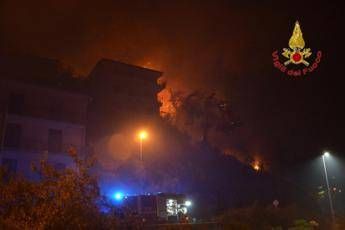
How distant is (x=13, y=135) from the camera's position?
3284 cm

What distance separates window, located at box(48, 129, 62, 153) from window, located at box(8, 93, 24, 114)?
3218 millimetres

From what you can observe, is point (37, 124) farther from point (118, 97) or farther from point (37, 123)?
point (118, 97)

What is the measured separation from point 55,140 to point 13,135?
11.9 ft

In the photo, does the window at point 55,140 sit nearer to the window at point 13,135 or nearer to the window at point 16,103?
the window at point 13,135

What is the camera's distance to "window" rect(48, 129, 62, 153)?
34.4 metres

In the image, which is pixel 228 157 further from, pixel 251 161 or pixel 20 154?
pixel 20 154

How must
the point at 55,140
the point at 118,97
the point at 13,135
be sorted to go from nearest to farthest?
the point at 13,135, the point at 55,140, the point at 118,97

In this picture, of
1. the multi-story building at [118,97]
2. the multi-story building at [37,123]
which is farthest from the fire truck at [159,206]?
the multi-story building at [118,97]

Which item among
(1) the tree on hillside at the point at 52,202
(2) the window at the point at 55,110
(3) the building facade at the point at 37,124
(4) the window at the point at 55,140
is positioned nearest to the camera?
(1) the tree on hillside at the point at 52,202

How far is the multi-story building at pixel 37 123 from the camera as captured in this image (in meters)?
32.2

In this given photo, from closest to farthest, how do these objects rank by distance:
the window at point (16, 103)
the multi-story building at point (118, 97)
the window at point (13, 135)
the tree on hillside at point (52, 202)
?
1. the tree on hillside at point (52, 202)
2. the window at point (13, 135)
3. the window at point (16, 103)
4. the multi-story building at point (118, 97)

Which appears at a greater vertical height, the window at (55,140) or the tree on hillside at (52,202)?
the window at (55,140)

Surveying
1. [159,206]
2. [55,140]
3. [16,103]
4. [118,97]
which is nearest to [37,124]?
[55,140]

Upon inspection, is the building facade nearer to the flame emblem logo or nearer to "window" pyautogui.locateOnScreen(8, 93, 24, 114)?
"window" pyautogui.locateOnScreen(8, 93, 24, 114)
